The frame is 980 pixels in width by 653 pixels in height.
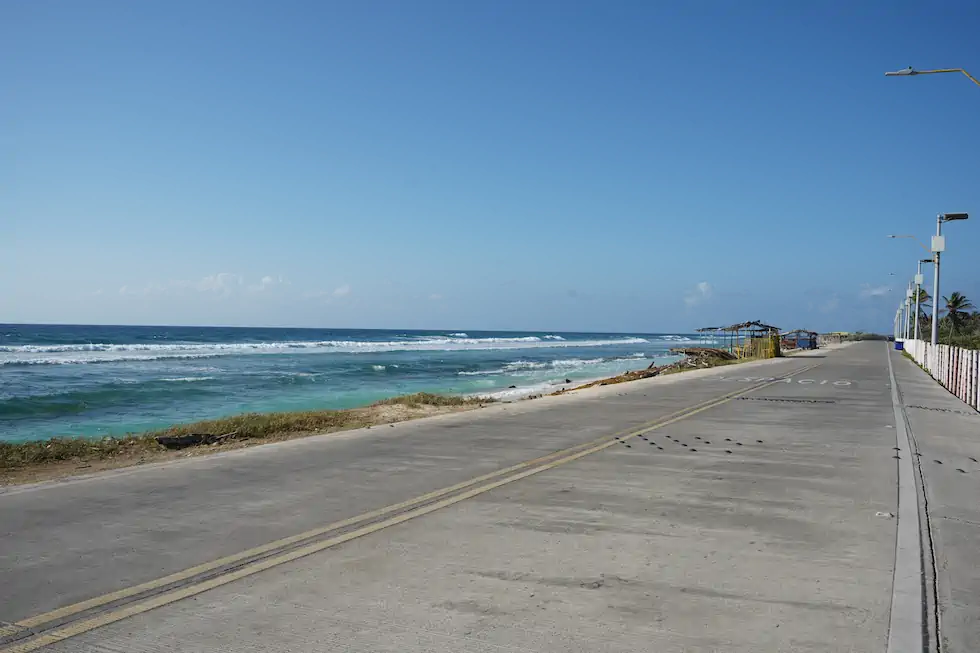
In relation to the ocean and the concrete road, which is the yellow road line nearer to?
the concrete road

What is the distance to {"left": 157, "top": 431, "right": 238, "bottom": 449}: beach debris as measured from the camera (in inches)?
488

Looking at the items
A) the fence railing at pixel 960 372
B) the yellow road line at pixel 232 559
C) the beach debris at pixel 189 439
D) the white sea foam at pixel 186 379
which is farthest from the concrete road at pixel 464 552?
the white sea foam at pixel 186 379

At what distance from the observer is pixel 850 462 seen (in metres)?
10.5

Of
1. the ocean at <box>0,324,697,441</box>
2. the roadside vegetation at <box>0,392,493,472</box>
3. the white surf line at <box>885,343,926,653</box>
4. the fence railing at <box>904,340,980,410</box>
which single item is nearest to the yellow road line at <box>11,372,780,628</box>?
the white surf line at <box>885,343,926,653</box>

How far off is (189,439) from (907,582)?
10542mm

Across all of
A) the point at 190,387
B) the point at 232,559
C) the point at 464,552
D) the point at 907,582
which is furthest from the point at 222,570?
the point at 190,387

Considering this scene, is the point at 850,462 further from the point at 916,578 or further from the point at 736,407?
the point at 736,407

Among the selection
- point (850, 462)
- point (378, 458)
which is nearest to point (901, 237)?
point (850, 462)

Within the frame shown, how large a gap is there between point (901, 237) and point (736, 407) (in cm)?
3431

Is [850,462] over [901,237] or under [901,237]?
under

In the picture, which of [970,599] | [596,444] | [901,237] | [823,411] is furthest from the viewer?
[901,237]

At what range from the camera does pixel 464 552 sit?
19.4 feet

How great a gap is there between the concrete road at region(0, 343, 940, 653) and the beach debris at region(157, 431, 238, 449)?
1.97 metres

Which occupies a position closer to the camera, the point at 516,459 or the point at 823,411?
the point at 516,459
